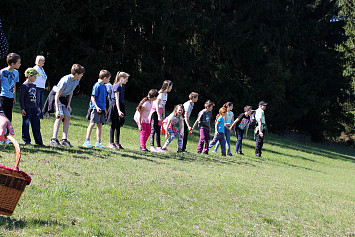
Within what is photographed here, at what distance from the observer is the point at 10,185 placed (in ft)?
11.2

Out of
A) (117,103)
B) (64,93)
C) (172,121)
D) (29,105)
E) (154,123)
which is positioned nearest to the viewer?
(29,105)

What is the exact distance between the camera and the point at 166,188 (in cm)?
682

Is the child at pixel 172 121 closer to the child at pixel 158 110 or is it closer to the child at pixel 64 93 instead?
the child at pixel 158 110

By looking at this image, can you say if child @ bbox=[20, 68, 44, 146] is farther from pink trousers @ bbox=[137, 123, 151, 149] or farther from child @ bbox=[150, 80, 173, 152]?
child @ bbox=[150, 80, 173, 152]

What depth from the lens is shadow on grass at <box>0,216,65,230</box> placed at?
3.97 meters

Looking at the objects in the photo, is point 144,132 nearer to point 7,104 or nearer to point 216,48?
point 7,104

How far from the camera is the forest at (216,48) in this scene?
26.4m

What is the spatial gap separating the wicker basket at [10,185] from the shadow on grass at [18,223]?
566mm

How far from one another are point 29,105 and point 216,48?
26.9 meters

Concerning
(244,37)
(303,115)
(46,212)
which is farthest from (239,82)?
(46,212)

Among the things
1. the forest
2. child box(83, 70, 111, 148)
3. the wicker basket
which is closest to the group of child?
child box(83, 70, 111, 148)

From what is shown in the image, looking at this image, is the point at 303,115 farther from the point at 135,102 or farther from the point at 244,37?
the point at 135,102

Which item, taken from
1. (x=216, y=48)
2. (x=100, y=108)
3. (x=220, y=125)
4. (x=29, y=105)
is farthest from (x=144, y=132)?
(x=216, y=48)

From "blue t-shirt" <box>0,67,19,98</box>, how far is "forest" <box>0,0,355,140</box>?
13.2 metres
